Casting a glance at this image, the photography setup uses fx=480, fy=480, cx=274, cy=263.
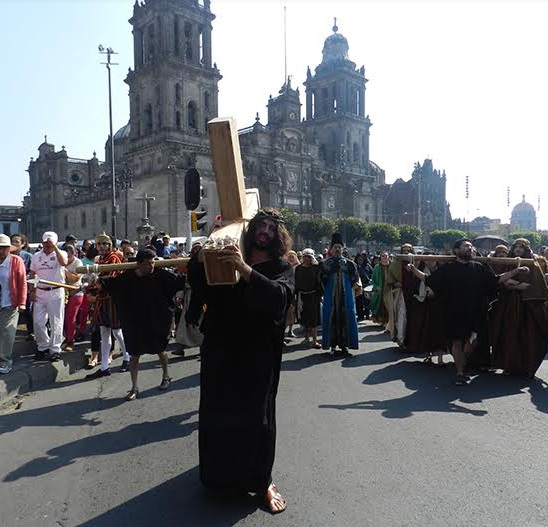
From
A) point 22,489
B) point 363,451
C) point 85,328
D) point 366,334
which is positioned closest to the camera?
point 22,489

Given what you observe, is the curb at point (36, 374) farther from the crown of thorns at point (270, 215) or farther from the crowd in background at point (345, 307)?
the crown of thorns at point (270, 215)

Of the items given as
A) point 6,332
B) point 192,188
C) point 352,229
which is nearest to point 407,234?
point 352,229

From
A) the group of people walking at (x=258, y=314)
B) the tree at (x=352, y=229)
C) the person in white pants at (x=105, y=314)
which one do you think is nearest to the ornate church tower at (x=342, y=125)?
the tree at (x=352, y=229)

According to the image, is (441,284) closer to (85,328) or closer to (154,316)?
(154,316)

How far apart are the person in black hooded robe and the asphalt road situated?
28cm

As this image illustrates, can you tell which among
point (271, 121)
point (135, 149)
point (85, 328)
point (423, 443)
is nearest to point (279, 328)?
point (423, 443)

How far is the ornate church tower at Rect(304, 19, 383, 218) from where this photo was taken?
7100 centimetres

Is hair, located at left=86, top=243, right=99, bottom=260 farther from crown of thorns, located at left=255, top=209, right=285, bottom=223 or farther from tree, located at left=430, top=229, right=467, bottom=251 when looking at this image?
tree, located at left=430, top=229, right=467, bottom=251

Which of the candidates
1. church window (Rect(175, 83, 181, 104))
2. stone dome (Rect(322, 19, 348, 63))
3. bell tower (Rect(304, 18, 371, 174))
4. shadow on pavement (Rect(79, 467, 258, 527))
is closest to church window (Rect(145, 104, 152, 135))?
church window (Rect(175, 83, 181, 104))

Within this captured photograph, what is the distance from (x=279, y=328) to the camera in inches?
139

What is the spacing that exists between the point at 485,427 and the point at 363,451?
5.10 ft

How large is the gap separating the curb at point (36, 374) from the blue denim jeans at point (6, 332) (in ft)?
0.67

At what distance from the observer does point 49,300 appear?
7520 mm

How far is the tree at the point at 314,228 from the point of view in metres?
53.2
